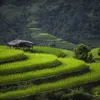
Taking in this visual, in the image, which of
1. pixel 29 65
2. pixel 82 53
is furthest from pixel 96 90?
pixel 82 53

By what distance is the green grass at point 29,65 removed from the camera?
5911cm

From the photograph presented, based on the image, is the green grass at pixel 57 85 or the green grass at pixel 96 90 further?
the green grass at pixel 96 90

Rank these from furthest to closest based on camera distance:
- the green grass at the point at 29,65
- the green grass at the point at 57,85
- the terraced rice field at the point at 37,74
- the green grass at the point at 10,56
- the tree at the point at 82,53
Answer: the tree at the point at 82,53 < the green grass at the point at 10,56 < the green grass at the point at 29,65 < the terraced rice field at the point at 37,74 < the green grass at the point at 57,85

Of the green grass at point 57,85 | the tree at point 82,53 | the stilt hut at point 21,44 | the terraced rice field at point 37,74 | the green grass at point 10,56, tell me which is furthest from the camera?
the tree at point 82,53

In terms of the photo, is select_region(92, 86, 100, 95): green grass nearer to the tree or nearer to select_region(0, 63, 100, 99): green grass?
select_region(0, 63, 100, 99): green grass

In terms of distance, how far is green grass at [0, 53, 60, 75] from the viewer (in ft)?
194

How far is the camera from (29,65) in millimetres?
62094

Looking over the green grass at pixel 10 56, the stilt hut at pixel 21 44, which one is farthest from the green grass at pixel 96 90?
the stilt hut at pixel 21 44

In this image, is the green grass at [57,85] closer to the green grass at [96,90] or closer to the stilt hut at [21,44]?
the green grass at [96,90]

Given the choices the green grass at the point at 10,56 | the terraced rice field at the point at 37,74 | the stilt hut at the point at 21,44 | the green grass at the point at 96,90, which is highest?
the green grass at the point at 10,56

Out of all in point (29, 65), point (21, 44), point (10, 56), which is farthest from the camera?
point (21, 44)

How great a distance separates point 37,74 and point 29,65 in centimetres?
356

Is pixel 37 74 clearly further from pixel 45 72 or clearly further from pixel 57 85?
pixel 57 85

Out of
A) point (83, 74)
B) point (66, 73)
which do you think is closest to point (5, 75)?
point (66, 73)
